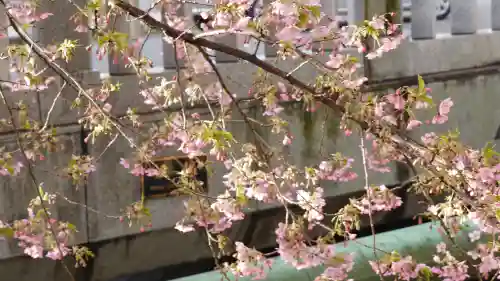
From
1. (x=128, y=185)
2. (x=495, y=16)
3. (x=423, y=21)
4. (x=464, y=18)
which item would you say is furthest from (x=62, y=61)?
(x=495, y=16)

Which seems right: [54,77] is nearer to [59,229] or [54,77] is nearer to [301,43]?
[59,229]

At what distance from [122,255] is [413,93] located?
1.78 meters

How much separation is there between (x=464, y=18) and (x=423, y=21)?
385mm

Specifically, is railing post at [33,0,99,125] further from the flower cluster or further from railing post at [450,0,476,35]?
railing post at [450,0,476,35]

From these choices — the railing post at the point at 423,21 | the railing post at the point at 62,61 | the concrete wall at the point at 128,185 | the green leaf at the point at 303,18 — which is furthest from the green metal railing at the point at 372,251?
the green leaf at the point at 303,18

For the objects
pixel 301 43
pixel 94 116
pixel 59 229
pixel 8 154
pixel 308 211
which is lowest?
pixel 59 229

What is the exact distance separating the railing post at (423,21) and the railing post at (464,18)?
0.26 meters

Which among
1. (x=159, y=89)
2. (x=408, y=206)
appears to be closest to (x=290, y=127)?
(x=408, y=206)

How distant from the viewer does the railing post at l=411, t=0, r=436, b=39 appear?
391cm

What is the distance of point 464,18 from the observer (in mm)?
4094

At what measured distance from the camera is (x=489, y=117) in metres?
4.26

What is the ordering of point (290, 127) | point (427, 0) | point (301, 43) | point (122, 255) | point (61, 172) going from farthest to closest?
1. point (427, 0)
2. point (290, 127)
3. point (122, 255)
4. point (61, 172)
5. point (301, 43)

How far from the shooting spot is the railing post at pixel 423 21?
391cm

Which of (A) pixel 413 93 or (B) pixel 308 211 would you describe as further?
(B) pixel 308 211
